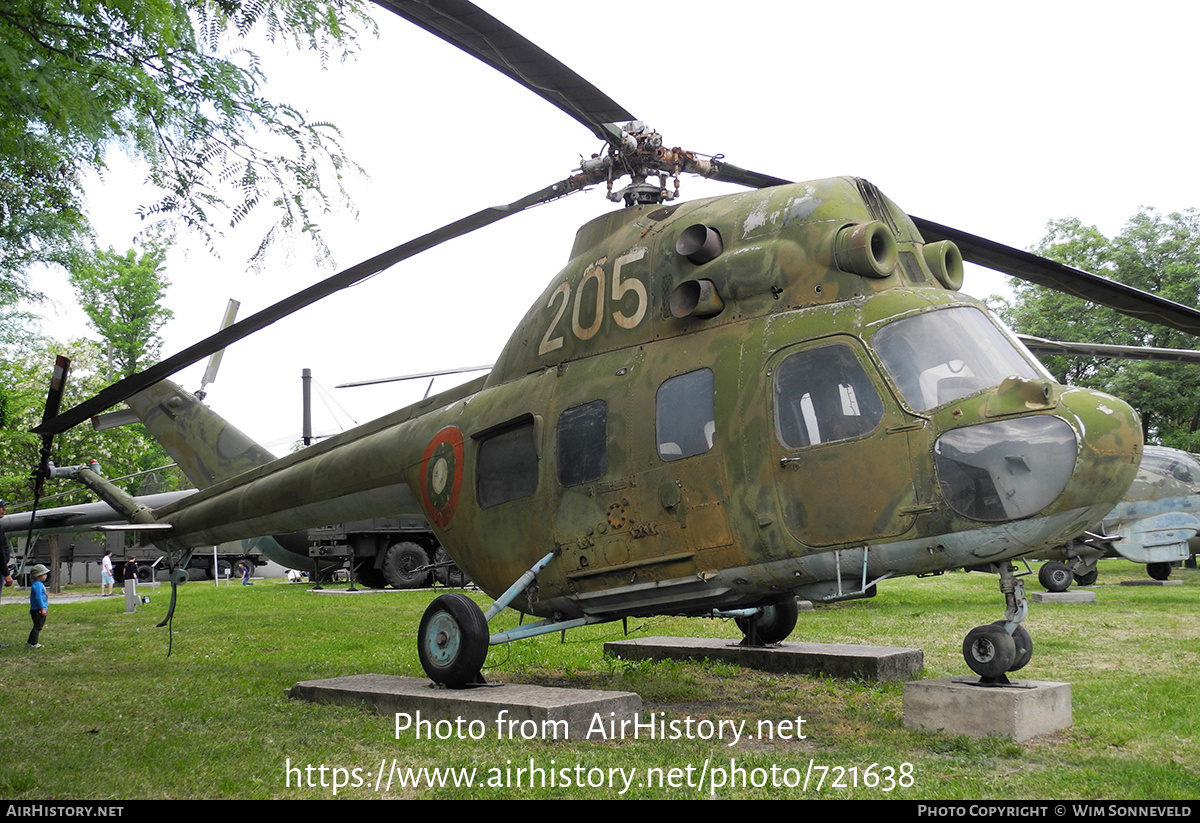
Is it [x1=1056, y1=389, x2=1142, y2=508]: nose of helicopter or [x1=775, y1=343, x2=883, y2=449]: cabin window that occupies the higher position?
[x1=775, y1=343, x2=883, y2=449]: cabin window

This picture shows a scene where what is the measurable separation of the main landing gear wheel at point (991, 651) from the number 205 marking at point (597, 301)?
10.7ft

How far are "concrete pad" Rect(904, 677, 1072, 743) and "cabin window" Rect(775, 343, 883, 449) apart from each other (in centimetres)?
184

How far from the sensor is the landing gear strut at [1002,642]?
587 centimetres

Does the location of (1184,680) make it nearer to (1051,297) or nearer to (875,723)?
(875,723)

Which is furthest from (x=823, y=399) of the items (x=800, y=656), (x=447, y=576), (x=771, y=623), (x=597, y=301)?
(x=447, y=576)

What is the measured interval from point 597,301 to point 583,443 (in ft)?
3.96

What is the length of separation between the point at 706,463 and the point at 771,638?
3.68 metres

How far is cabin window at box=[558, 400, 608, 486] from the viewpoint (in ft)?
22.7

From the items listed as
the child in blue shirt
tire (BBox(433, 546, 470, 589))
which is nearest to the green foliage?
tire (BBox(433, 546, 470, 589))

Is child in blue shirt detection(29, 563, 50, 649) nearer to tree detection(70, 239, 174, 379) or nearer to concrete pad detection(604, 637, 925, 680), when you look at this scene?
concrete pad detection(604, 637, 925, 680)

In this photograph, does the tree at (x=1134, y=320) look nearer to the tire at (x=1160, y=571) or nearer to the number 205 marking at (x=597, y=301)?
the tire at (x=1160, y=571)

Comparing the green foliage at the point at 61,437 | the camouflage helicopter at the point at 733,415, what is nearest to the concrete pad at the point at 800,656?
the camouflage helicopter at the point at 733,415

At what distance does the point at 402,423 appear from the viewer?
360 inches
